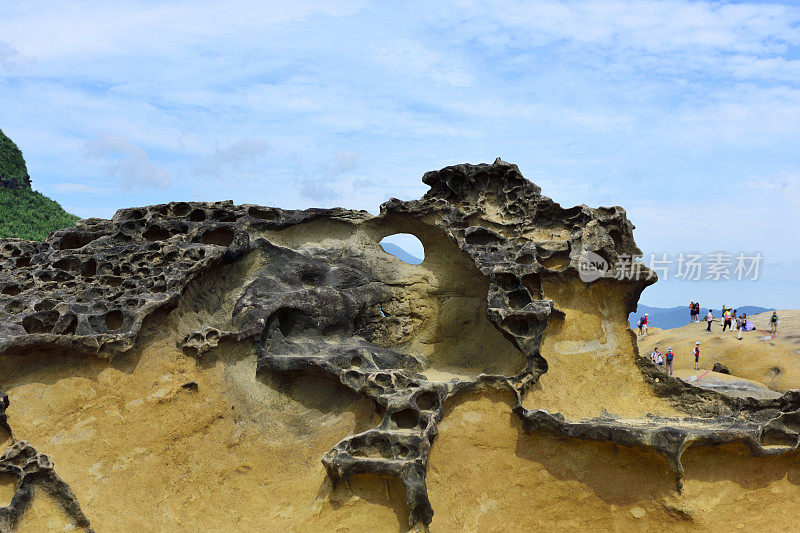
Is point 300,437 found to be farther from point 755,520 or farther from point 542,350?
point 755,520

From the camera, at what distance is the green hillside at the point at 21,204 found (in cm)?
2084

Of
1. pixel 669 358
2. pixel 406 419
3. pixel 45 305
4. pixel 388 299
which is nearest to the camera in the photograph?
pixel 406 419

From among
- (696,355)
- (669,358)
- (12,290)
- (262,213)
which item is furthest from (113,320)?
(696,355)

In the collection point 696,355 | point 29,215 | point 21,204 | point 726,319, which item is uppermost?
point 726,319

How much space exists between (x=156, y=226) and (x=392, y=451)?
4.45 m

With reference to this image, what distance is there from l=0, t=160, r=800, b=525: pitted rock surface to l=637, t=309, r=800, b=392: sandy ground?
28.1 ft

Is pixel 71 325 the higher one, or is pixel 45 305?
pixel 45 305

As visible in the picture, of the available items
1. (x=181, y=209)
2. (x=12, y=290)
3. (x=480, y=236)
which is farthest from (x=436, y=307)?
(x=12, y=290)

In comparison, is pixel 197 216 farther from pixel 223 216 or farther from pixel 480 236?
pixel 480 236

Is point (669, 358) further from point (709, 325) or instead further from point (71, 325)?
point (71, 325)

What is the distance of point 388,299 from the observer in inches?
341

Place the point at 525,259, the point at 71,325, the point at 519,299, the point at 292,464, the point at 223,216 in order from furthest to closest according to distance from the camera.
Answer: the point at 223,216
the point at 525,259
the point at 519,299
the point at 292,464
the point at 71,325

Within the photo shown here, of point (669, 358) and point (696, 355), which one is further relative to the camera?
point (696, 355)

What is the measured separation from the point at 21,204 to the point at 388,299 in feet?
60.2
